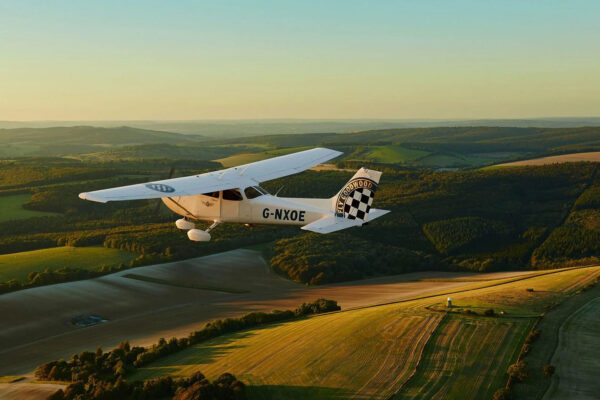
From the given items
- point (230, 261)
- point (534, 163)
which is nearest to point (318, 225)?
point (230, 261)

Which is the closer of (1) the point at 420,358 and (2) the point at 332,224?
(2) the point at 332,224

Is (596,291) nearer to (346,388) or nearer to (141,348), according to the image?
(346,388)

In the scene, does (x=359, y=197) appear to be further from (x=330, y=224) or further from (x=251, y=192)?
(x=251, y=192)

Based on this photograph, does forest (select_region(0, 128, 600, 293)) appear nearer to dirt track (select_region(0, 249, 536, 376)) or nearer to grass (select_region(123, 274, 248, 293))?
dirt track (select_region(0, 249, 536, 376))

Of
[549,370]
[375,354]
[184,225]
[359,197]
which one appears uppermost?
[359,197]

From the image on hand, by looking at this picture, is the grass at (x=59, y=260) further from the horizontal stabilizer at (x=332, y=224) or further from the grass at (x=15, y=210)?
the horizontal stabilizer at (x=332, y=224)

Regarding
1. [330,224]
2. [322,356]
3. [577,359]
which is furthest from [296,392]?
[577,359]
